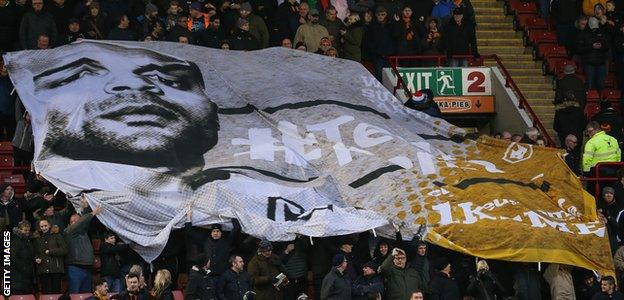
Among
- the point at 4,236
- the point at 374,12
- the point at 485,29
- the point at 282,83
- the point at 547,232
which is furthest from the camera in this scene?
the point at 485,29

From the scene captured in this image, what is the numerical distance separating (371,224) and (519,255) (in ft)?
7.29

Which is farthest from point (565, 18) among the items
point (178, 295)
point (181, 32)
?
point (178, 295)

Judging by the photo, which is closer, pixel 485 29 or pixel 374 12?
pixel 374 12

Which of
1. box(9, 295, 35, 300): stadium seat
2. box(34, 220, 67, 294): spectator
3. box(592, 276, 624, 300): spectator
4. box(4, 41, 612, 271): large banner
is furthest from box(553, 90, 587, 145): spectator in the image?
box(9, 295, 35, 300): stadium seat

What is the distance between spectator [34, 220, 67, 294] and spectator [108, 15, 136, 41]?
5921 mm

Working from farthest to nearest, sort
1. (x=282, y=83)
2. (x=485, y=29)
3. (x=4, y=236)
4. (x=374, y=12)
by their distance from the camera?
(x=485, y=29) < (x=374, y=12) < (x=282, y=83) < (x=4, y=236)

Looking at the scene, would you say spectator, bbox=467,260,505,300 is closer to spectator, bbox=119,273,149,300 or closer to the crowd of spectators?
spectator, bbox=119,273,149,300

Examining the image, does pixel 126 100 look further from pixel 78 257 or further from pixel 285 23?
pixel 285 23

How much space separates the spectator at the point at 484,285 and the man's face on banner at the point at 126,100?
4.70 meters

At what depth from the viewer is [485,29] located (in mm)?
38312

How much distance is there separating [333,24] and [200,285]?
9427mm

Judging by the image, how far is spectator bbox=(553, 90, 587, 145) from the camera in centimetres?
3394

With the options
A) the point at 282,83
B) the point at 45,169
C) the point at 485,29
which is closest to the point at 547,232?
the point at 282,83

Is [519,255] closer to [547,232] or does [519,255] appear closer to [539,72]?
[547,232]
